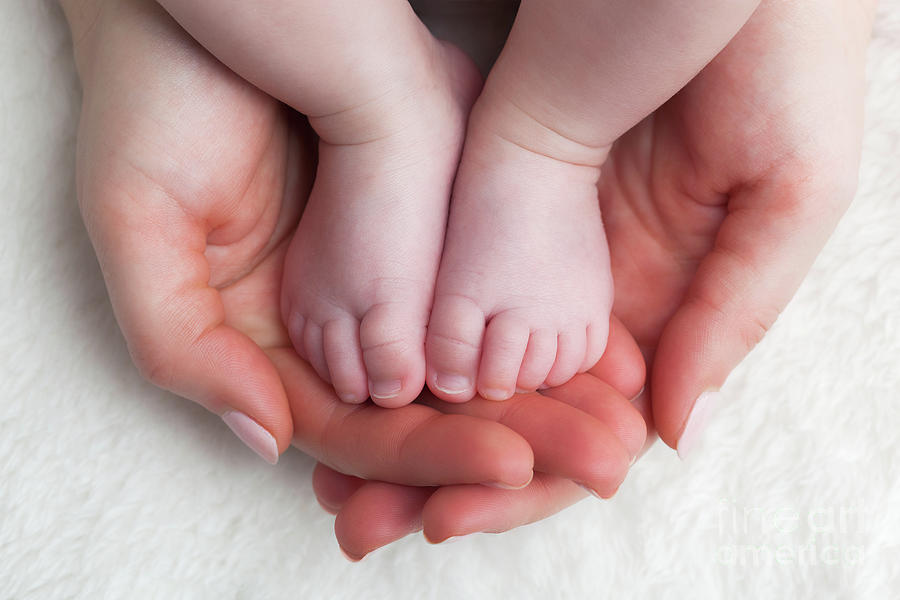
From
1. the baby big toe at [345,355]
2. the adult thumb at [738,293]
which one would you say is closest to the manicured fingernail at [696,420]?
the adult thumb at [738,293]

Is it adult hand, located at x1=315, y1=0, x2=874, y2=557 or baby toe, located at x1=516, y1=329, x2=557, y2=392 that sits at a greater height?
adult hand, located at x1=315, y1=0, x2=874, y2=557

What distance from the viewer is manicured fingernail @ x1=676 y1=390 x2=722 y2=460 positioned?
691 mm

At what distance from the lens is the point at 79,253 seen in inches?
31.7

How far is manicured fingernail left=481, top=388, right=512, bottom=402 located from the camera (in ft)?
2.21

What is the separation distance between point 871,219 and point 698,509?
0.31 meters

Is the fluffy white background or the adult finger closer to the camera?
the adult finger

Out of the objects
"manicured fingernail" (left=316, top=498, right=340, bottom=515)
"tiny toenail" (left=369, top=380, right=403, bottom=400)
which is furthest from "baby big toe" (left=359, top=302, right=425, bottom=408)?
"manicured fingernail" (left=316, top=498, right=340, bottom=515)

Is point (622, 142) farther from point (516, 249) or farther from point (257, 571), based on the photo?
point (257, 571)

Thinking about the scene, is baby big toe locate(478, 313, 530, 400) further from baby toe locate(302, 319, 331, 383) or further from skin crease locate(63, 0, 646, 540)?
baby toe locate(302, 319, 331, 383)

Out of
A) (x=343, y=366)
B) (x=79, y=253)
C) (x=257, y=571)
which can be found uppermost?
(x=343, y=366)

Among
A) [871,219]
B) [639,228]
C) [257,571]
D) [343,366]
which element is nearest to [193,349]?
[343,366]

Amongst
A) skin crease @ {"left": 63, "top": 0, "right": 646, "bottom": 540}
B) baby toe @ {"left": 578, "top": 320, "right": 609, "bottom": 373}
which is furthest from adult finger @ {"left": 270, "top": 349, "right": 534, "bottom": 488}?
baby toe @ {"left": 578, "top": 320, "right": 609, "bottom": 373}

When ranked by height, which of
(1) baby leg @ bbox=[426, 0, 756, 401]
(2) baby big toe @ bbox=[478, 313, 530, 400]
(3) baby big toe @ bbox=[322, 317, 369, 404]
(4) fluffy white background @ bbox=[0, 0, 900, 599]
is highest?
(1) baby leg @ bbox=[426, 0, 756, 401]

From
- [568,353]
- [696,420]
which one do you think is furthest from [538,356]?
[696,420]
